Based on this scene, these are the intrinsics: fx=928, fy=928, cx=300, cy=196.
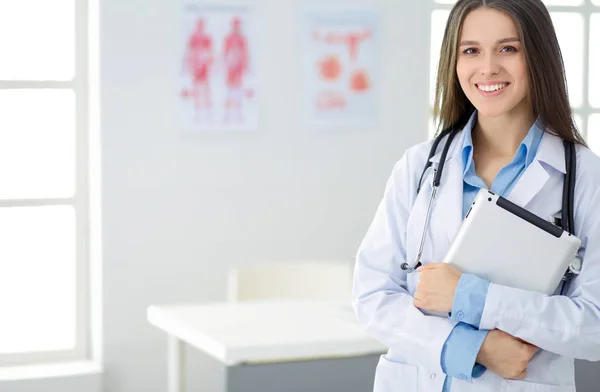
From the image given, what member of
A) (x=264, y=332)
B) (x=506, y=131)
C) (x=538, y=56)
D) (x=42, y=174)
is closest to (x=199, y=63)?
(x=42, y=174)

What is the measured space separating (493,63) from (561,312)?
0.44 metres

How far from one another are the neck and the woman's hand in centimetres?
25

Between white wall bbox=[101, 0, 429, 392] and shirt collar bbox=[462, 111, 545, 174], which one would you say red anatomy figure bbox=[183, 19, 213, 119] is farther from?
shirt collar bbox=[462, 111, 545, 174]

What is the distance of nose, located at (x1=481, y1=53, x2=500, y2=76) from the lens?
1603 millimetres

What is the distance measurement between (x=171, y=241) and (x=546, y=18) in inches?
98.9

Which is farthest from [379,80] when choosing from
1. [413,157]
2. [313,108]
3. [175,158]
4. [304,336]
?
[413,157]

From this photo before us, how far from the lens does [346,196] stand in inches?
162

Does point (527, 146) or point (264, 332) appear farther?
point (264, 332)

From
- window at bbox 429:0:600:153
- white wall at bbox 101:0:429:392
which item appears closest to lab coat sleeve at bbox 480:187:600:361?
white wall at bbox 101:0:429:392

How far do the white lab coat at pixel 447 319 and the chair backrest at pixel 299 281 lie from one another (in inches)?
64.4

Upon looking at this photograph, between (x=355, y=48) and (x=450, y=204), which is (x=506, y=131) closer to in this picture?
(x=450, y=204)

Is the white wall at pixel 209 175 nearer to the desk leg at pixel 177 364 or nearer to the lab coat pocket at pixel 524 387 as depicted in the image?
the desk leg at pixel 177 364

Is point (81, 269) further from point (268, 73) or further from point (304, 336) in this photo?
point (304, 336)

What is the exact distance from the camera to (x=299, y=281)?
11.2ft
